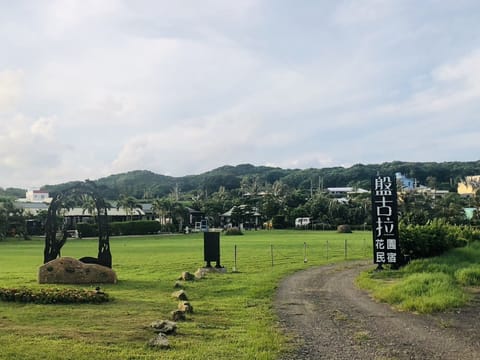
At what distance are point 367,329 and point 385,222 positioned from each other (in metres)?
11.6

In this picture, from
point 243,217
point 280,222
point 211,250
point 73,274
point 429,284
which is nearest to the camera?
point 429,284

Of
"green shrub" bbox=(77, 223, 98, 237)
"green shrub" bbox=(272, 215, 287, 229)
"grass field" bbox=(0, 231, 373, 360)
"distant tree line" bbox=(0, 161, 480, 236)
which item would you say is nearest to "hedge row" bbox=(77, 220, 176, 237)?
"green shrub" bbox=(77, 223, 98, 237)

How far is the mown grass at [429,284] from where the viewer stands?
1177 cm

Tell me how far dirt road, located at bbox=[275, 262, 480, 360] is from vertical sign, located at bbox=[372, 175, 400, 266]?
603 cm

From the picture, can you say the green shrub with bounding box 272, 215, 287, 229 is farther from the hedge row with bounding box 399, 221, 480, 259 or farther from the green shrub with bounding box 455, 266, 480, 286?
the green shrub with bounding box 455, 266, 480, 286

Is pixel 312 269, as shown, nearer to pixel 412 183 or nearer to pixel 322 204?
pixel 322 204

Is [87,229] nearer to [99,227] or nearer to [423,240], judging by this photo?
[99,227]

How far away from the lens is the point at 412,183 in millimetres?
127562

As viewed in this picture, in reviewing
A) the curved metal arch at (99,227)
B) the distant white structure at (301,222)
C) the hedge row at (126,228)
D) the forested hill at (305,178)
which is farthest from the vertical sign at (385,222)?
the forested hill at (305,178)

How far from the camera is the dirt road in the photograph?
314 inches

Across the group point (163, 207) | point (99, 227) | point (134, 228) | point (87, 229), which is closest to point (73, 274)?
point (99, 227)

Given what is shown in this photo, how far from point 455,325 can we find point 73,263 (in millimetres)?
12382

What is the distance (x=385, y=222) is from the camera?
2078 centimetres

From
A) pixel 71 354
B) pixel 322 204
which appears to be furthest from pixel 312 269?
pixel 322 204
